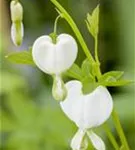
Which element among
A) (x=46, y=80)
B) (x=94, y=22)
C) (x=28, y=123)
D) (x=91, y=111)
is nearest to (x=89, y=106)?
(x=91, y=111)

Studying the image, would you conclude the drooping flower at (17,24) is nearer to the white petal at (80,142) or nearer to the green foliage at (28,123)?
the white petal at (80,142)

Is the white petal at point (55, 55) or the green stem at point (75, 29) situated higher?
the green stem at point (75, 29)

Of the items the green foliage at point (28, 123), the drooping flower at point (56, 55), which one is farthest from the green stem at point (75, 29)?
the green foliage at point (28, 123)

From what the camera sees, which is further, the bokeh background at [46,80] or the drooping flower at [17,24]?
the bokeh background at [46,80]

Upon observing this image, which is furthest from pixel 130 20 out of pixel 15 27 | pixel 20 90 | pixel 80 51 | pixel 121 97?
pixel 15 27

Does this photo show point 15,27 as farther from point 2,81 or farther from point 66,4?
point 66,4

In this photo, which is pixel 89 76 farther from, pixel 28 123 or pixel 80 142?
pixel 28 123
